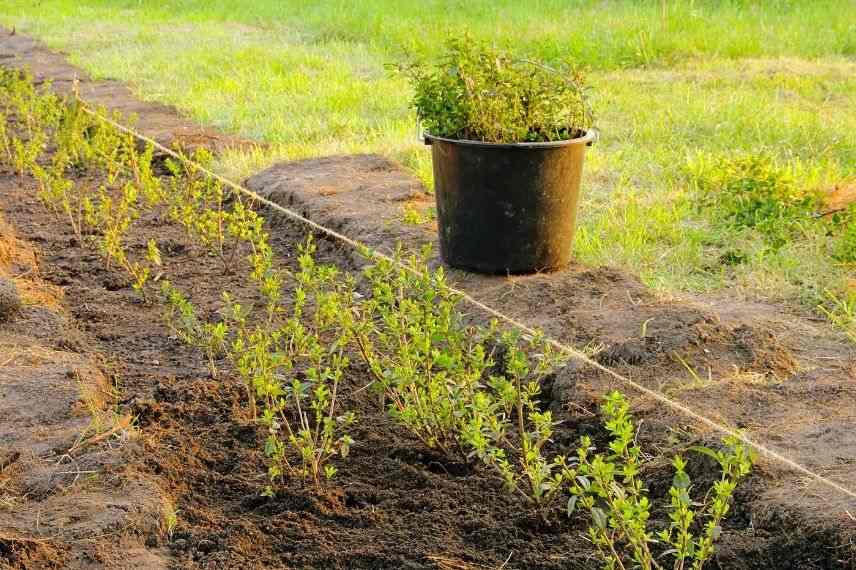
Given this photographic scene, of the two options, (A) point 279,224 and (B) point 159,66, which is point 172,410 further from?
(B) point 159,66

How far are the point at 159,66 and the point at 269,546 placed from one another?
849cm

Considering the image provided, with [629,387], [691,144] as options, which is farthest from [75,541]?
[691,144]

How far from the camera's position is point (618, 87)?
8297 millimetres

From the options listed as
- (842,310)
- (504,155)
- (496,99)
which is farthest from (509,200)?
(842,310)

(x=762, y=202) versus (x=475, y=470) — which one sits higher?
(x=762, y=202)

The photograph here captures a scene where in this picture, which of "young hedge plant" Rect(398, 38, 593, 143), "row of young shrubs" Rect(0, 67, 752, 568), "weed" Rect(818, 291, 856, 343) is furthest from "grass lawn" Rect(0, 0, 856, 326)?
"row of young shrubs" Rect(0, 67, 752, 568)

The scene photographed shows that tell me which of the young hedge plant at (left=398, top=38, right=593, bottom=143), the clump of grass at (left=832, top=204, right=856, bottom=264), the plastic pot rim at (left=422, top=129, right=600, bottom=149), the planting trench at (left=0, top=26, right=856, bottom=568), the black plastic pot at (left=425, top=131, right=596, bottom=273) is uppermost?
the young hedge plant at (left=398, top=38, right=593, bottom=143)

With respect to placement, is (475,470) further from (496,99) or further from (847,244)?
(847,244)

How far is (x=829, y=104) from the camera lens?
24.3ft

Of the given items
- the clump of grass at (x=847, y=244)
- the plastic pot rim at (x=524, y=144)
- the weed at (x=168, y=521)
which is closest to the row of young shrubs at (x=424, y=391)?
the weed at (x=168, y=521)

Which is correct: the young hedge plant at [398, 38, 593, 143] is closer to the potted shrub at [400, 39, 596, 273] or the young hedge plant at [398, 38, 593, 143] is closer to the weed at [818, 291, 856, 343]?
the potted shrub at [400, 39, 596, 273]

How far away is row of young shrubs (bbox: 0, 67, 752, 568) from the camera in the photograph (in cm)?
221

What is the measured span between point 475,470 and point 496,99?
1618 mm

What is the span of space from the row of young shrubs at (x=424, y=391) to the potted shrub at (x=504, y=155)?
36 cm
